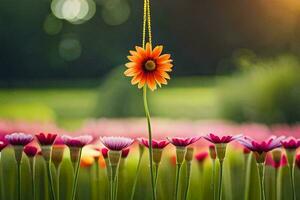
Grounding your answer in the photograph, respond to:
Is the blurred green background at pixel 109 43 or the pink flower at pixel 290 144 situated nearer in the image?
the pink flower at pixel 290 144

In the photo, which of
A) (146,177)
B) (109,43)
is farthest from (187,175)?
(109,43)

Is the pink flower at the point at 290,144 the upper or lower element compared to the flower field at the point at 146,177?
upper

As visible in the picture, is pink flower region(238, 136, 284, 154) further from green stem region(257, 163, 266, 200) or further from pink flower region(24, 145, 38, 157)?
pink flower region(24, 145, 38, 157)

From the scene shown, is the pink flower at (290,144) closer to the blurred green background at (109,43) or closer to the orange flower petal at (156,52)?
the orange flower petal at (156,52)

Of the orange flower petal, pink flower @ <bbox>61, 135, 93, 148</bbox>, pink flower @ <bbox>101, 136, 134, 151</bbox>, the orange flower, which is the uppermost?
the orange flower petal

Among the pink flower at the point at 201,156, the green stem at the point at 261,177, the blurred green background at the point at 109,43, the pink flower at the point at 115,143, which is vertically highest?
the blurred green background at the point at 109,43

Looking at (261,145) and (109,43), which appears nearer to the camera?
(261,145)

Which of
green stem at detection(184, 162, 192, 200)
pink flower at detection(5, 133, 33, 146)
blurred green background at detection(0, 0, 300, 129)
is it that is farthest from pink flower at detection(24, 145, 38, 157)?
blurred green background at detection(0, 0, 300, 129)

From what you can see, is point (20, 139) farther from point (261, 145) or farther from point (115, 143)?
point (261, 145)

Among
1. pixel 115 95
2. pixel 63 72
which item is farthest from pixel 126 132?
pixel 63 72

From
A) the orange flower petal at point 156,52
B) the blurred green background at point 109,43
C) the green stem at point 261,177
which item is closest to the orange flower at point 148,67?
the orange flower petal at point 156,52

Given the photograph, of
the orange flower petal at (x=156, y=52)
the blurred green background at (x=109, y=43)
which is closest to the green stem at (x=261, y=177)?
the orange flower petal at (x=156, y=52)
